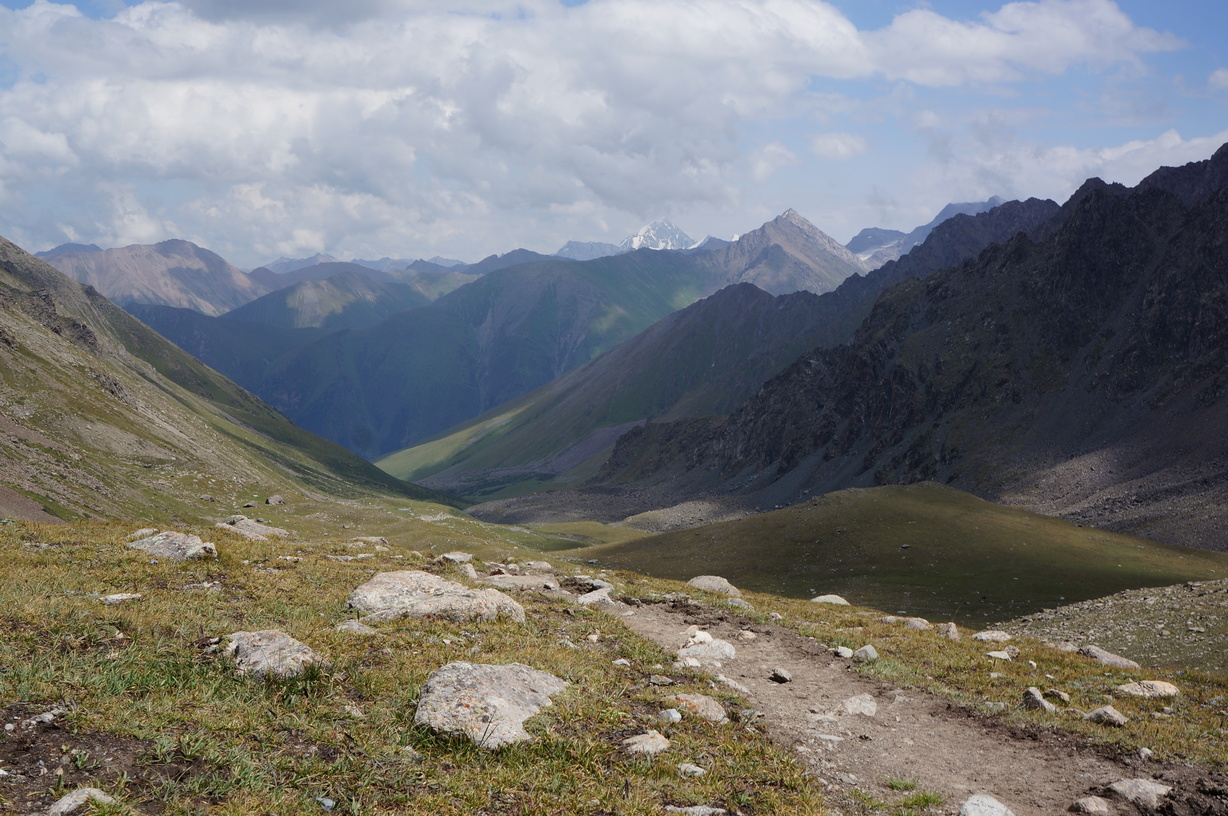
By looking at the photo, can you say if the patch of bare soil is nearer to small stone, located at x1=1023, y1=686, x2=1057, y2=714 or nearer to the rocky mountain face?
small stone, located at x1=1023, y1=686, x2=1057, y2=714

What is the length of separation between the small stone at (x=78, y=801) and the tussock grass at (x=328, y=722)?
258 millimetres

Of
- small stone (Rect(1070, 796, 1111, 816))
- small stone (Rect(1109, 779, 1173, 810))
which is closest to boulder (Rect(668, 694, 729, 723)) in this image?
small stone (Rect(1070, 796, 1111, 816))

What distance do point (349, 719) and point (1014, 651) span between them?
2226 cm

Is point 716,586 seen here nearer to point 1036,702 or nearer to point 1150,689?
point 1150,689

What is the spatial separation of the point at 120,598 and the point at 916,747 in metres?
18.2

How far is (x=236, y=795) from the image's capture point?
923 centimetres

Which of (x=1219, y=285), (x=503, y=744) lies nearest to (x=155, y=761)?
(x=503, y=744)

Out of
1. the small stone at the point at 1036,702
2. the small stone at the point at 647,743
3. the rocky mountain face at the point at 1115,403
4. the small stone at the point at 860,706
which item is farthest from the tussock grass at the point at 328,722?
the rocky mountain face at the point at 1115,403

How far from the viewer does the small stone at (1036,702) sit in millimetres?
16656

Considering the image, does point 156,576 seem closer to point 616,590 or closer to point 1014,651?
point 616,590

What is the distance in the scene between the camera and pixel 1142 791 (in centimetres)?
1207

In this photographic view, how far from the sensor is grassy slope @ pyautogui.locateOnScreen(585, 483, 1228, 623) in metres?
64.1

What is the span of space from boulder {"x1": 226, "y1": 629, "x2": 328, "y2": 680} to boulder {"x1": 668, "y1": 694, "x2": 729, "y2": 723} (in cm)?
710

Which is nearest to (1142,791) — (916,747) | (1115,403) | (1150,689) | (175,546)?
(916,747)
